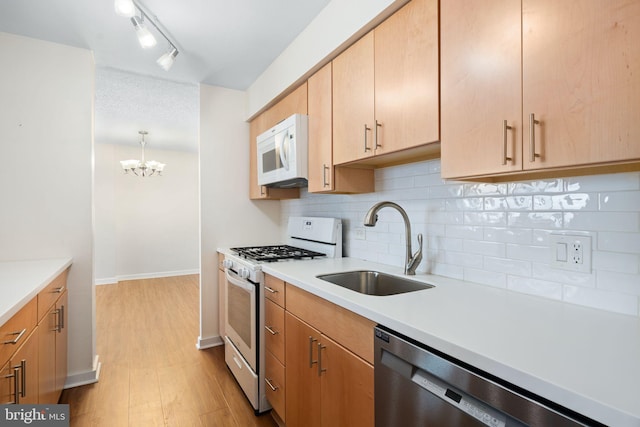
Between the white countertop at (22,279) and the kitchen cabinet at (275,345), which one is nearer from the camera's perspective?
the white countertop at (22,279)

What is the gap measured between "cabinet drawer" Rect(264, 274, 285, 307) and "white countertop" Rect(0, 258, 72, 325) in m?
1.07

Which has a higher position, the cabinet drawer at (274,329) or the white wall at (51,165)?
the white wall at (51,165)

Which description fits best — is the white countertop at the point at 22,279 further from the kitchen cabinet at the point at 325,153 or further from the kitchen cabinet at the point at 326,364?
the kitchen cabinet at the point at 325,153

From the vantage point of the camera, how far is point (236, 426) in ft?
6.11

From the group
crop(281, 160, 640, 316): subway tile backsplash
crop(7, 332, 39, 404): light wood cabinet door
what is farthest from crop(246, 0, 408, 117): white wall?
crop(7, 332, 39, 404): light wood cabinet door

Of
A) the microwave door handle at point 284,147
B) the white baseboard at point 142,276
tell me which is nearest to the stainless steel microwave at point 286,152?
the microwave door handle at point 284,147

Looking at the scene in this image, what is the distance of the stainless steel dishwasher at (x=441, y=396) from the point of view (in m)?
0.67

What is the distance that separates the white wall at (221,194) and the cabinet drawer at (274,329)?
125 centimetres

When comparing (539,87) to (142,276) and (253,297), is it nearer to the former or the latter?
(253,297)

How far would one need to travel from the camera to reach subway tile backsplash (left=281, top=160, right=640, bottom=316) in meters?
1.02

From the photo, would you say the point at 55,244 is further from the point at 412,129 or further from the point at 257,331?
the point at 412,129

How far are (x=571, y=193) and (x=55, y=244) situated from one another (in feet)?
9.86

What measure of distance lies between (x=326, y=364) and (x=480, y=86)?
1.21 meters

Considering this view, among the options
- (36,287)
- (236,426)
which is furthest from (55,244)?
(236,426)
